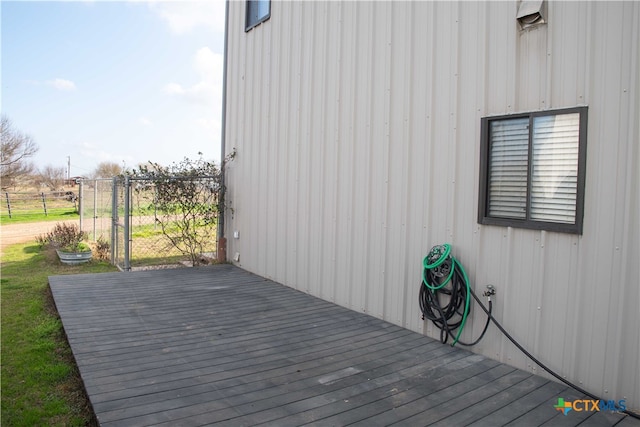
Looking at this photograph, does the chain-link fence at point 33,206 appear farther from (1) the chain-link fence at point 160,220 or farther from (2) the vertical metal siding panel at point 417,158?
(2) the vertical metal siding panel at point 417,158

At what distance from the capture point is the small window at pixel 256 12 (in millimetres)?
5852

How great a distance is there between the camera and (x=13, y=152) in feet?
67.2

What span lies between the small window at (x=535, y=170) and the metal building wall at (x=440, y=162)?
0.06 m

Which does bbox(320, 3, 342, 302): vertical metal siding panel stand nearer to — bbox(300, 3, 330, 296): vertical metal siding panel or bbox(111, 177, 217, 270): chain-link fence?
bbox(300, 3, 330, 296): vertical metal siding panel

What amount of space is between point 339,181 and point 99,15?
7.09 meters

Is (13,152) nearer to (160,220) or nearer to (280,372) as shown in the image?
(160,220)

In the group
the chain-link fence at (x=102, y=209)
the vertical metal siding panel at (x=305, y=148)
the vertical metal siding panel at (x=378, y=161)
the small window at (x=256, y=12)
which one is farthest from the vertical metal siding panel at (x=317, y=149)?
the chain-link fence at (x=102, y=209)

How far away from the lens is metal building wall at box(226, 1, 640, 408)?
7.84 feet

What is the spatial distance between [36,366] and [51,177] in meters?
31.1

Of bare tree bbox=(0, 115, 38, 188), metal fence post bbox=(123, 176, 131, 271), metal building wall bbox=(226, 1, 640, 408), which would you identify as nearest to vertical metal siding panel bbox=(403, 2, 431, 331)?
metal building wall bbox=(226, 1, 640, 408)

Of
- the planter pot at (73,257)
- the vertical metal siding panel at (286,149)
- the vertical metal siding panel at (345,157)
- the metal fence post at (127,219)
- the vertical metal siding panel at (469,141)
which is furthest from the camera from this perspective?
the planter pot at (73,257)

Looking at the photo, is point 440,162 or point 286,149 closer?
point 440,162

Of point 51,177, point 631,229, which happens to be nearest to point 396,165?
point 631,229

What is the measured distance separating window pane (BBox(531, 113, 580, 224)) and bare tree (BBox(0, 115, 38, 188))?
22580 millimetres
